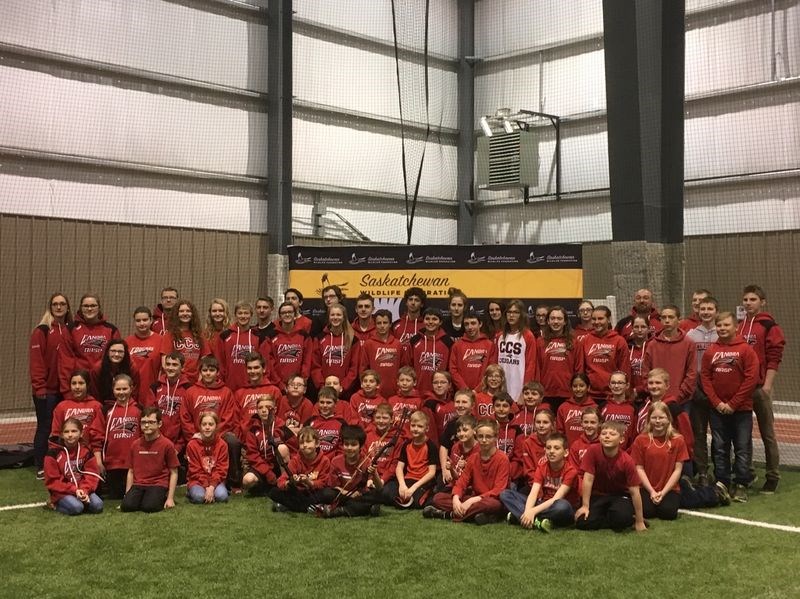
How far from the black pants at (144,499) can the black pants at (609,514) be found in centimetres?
315

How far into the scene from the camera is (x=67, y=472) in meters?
6.71

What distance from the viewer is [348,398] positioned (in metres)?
8.15

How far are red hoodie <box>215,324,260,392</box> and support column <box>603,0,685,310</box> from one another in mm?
4765

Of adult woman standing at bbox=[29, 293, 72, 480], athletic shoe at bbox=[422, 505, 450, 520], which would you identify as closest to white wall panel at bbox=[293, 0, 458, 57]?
adult woman standing at bbox=[29, 293, 72, 480]

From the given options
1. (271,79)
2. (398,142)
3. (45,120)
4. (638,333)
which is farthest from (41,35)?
(638,333)

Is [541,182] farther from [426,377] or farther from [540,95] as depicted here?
[426,377]

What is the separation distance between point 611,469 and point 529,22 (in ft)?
44.8

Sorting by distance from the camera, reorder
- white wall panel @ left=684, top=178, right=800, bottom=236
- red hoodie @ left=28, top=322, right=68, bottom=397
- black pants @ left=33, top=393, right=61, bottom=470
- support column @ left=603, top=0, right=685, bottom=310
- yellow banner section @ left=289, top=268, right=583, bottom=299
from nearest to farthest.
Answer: red hoodie @ left=28, top=322, right=68, bottom=397 → black pants @ left=33, top=393, right=61, bottom=470 → yellow banner section @ left=289, top=268, right=583, bottom=299 → support column @ left=603, top=0, right=685, bottom=310 → white wall panel @ left=684, top=178, right=800, bottom=236

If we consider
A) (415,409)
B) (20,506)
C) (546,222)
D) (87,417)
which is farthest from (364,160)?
(20,506)

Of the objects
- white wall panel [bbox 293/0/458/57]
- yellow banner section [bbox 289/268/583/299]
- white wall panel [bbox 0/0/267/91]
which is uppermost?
white wall panel [bbox 293/0/458/57]

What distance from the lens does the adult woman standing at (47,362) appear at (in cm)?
816

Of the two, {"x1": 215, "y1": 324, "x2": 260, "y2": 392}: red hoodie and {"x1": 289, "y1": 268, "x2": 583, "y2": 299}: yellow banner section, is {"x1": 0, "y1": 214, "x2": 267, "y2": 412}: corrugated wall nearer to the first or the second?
{"x1": 289, "y1": 268, "x2": 583, "y2": 299}: yellow banner section

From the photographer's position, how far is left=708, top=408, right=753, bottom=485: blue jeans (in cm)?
729

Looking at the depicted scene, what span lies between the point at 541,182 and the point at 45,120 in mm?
9431
